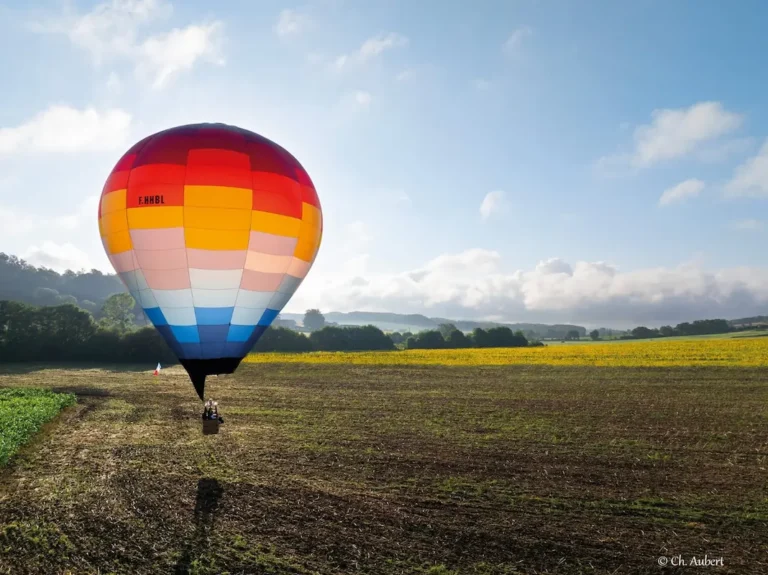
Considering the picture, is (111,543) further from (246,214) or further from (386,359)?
(386,359)

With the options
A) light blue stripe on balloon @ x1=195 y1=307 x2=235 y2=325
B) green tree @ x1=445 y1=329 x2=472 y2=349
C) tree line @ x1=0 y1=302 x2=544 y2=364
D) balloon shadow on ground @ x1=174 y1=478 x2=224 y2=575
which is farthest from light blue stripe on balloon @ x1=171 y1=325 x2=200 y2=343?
green tree @ x1=445 y1=329 x2=472 y2=349

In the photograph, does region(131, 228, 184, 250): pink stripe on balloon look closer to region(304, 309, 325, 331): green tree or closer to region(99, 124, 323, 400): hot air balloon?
region(99, 124, 323, 400): hot air balloon

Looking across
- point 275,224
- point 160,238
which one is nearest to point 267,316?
point 275,224

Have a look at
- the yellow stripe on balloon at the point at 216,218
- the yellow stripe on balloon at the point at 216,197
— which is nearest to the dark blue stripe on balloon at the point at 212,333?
the yellow stripe on balloon at the point at 216,218

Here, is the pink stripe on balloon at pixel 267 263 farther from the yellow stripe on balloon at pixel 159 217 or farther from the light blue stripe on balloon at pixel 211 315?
the yellow stripe on balloon at pixel 159 217

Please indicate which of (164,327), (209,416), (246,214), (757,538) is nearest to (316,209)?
(246,214)

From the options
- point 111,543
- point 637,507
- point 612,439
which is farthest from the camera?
point 612,439

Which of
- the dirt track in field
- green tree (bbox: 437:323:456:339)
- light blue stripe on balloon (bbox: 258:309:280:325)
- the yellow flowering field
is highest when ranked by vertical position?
light blue stripe on balloon (bbox: 258:309:280:325)

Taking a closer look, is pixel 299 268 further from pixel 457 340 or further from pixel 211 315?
pixel 457 340
